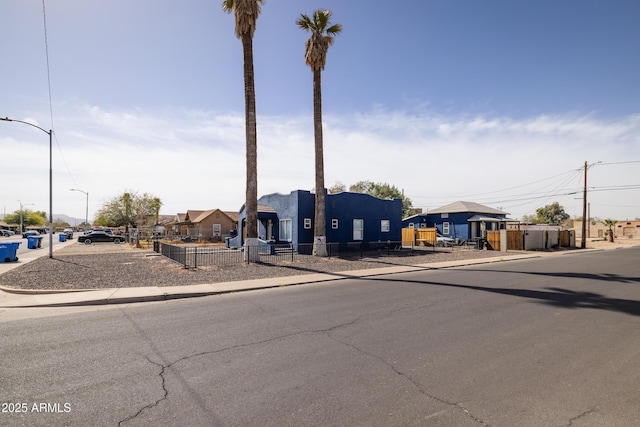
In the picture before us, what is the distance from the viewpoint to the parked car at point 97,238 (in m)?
40.2

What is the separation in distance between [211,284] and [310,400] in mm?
9255

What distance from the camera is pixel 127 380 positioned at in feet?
15.4

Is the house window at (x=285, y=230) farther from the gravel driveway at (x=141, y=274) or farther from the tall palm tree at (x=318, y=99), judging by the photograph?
the gravel driveway at (x=141, y=274)

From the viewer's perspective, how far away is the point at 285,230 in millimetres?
27656

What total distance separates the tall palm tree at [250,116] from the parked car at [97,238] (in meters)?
31.8

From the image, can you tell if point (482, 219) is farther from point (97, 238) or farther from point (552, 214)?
point (552, 214)

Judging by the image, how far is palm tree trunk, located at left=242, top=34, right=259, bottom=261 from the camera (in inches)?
758

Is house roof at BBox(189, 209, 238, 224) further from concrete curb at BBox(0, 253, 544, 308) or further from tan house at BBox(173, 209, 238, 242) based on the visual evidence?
concrete curb at BBox(0, 253, 544, 308)

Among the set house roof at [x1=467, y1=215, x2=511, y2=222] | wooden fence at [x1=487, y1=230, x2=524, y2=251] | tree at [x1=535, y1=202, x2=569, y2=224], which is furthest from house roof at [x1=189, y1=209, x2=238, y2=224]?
tree at [x1=535, y1=202, x2=569, y2=224]

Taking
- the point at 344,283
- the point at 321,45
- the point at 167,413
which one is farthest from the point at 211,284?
the point at 321,45

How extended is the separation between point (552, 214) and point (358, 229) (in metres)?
92.1

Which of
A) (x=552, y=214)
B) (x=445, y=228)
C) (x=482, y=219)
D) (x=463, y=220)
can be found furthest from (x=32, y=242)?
(x=552, y=214)

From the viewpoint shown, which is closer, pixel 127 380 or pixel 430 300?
pixel 127 380

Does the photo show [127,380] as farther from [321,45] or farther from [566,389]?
[321,45]
